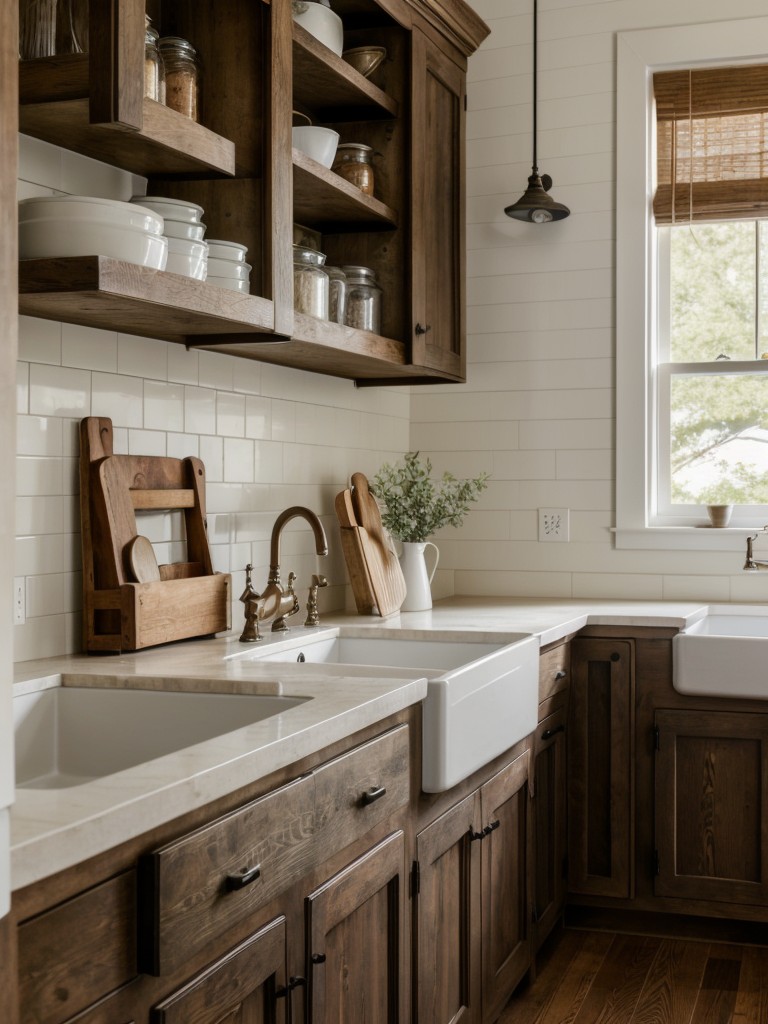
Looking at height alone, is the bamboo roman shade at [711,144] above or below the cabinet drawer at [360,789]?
above

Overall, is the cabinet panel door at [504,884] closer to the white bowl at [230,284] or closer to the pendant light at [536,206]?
the white bowl at [230,284]

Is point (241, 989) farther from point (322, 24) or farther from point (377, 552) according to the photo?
point (322, 24)

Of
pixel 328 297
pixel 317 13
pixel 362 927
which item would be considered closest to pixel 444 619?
pixel 328 297

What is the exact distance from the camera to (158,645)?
2.32m

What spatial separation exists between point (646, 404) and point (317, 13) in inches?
65.1

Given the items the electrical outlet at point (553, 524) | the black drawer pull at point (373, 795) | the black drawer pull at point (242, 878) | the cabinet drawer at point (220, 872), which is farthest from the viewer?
the electrical outlet at point (553, 524)

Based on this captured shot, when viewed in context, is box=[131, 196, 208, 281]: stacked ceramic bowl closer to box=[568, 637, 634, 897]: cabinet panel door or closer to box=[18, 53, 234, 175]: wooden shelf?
box=[18, 53, 234, 175]: wooden shelf

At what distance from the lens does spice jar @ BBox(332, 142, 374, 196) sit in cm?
292

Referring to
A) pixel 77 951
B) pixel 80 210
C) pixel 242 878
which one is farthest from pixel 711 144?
pixel 77 951

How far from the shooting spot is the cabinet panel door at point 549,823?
9.50 feet

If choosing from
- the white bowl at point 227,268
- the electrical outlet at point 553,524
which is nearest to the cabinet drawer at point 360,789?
the white bowl at point 227,268

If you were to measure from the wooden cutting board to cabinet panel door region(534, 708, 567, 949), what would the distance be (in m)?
0.56

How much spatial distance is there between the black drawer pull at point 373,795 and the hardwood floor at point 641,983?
1.19 m

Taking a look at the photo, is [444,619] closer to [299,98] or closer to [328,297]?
[328,297]
